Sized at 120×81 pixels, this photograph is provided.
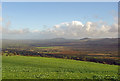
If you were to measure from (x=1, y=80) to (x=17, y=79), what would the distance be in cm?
185

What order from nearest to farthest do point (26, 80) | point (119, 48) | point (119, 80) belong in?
1. point (26, 80)
2. point (119, 80)
3. point (119, 48)

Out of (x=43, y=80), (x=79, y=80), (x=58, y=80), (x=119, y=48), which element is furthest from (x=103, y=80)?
(x=119, y=48)

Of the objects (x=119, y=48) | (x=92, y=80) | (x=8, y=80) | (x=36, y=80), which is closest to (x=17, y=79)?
(x=8, y=80)

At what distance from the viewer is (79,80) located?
17.4 m

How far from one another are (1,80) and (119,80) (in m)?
14.3

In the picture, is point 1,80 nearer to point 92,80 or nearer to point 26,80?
point 26,80

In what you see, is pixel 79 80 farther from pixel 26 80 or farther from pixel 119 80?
pixel 26 80

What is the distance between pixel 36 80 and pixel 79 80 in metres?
5.13

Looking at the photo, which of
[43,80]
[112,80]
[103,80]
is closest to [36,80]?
[43,80]

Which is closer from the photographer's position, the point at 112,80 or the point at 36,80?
the point at 36,80

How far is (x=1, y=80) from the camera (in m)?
17.0

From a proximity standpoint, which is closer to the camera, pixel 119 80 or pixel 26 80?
pixel 26 80

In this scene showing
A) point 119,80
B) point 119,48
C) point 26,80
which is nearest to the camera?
point 26,80

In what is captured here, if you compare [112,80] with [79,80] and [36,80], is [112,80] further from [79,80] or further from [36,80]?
[36,80]
